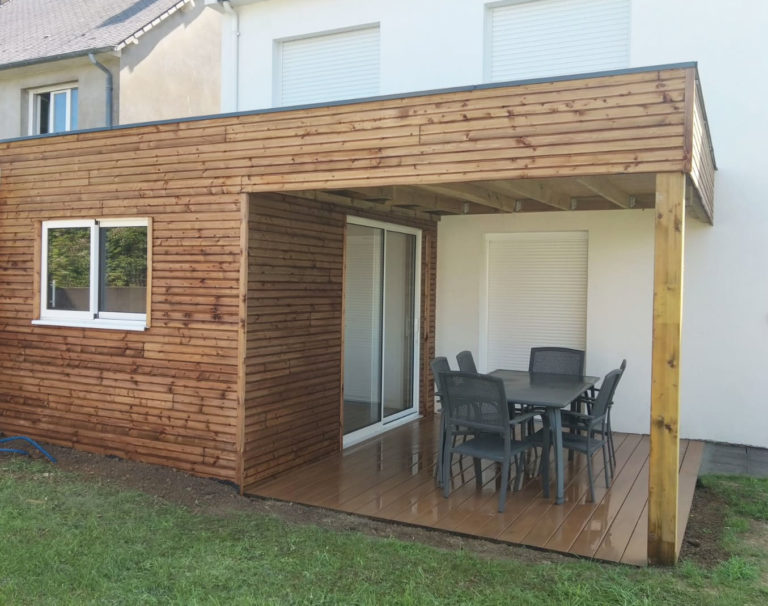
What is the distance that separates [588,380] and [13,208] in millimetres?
5761

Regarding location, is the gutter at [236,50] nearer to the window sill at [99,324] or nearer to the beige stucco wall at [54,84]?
the beige stucco wall at [54,84]

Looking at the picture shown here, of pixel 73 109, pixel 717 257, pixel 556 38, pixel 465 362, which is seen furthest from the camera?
pixel 73 109

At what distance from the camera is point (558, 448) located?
5281 millimetres

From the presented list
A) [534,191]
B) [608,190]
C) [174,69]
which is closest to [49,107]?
[174,69]

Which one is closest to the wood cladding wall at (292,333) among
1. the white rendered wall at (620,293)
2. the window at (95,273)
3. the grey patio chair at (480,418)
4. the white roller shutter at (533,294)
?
the window at (95,273)

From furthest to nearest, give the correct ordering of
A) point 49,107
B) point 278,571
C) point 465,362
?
point 49,107, point 465,362, point 278,571

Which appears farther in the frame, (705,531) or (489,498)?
(489,498)

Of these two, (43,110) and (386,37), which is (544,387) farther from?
Result: (43,110)

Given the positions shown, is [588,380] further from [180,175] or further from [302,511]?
[180,175]

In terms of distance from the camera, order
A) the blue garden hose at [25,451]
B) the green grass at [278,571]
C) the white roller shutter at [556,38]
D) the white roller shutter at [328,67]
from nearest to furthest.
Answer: the green grass at [278,571], the blue garden hose at [25,451], the white roller shutter at [556,38], the white roller shutter at [328,67]

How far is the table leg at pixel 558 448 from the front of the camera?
521cm

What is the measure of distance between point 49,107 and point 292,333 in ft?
33.8

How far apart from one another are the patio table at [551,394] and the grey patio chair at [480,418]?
203mm

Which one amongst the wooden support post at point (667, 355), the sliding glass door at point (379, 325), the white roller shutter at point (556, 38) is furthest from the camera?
the white roller shutter at point (556, 38)
